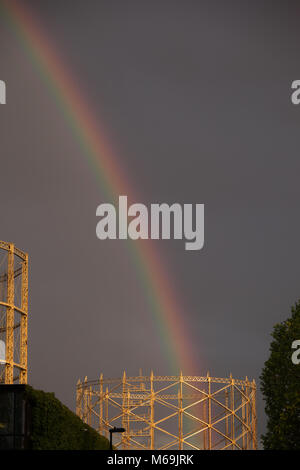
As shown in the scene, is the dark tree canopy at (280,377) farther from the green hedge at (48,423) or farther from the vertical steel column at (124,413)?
the vertical steel column at (124,413)

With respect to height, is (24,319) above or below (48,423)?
above

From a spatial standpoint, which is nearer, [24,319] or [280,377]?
[280,377]

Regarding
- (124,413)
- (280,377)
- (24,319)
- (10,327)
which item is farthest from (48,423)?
(124,413)

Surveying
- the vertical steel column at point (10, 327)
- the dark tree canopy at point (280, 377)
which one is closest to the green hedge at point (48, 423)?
the dark tree canopy at point (280, 377)

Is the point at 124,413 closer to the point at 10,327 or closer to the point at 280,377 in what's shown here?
the point at 10,327

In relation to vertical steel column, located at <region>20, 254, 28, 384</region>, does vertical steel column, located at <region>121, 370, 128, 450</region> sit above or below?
below

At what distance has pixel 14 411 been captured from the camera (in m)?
32.7

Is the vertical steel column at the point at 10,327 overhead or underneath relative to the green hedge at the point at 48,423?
overhead

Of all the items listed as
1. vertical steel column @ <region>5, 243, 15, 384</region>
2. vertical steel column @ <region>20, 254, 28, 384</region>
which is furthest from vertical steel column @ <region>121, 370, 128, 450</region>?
vertical steel column @ <region>5, 243, 15, 384</region>

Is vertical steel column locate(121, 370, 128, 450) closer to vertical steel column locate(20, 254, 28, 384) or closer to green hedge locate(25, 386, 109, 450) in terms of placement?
vertical steel column locate(20, 254, 28, 384)

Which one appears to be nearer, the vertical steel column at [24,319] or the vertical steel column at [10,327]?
the vertical steel column at [10,327]
